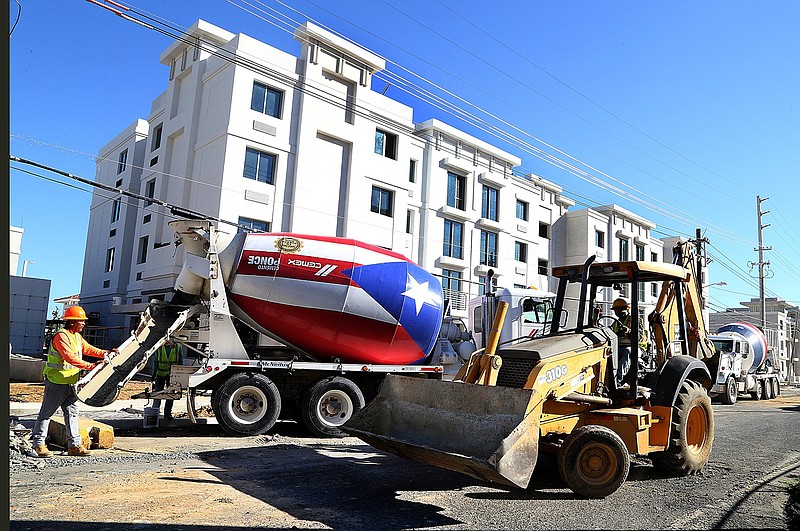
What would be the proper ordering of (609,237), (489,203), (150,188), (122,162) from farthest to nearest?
(609,237) < (489,203) < (122,162) < (150,188)

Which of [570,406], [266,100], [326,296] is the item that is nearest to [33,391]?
[326,296]

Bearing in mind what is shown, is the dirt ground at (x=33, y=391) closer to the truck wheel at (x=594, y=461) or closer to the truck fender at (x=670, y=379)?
the truck wheel at (x=594, y=461)

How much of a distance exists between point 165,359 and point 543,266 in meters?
36.3

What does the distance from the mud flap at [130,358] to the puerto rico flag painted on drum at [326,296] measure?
1237 millimetres

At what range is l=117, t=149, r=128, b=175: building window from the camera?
33862 mm

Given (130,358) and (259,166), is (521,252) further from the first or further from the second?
(130,358)

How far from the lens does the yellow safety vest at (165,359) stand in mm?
11711

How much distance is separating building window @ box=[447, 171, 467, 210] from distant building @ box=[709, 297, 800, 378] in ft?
69.8

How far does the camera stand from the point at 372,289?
39.1 feet

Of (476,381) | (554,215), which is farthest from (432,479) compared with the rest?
(554,215)

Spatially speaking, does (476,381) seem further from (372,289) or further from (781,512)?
(372,289)

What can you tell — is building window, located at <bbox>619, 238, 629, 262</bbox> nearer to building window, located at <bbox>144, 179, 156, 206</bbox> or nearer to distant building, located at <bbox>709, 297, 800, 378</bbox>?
distant building, located at <bbox>709, 297, 800, 378</bbox>

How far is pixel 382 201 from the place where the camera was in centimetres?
3106

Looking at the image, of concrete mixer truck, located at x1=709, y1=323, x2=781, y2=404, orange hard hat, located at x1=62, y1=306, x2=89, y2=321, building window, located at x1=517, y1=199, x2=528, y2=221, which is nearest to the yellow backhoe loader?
orange hard hat, located at x1=62, y1=306, x2=89, y2=321
